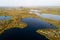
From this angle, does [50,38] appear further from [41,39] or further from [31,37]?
[31,37]

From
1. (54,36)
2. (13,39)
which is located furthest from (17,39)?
(54,36)

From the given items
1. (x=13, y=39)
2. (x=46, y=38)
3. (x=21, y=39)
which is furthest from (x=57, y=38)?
(x=13, y=39)

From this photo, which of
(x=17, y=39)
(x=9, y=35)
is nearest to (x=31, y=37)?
(x=17, y=39)

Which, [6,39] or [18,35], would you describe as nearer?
[6,39]

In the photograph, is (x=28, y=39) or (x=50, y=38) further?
(x=50, y=38)

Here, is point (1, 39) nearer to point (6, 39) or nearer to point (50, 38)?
point (6, 39)

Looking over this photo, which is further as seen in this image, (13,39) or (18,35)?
(18,35)

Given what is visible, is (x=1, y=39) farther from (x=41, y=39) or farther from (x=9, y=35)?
(x=41, y=39)
